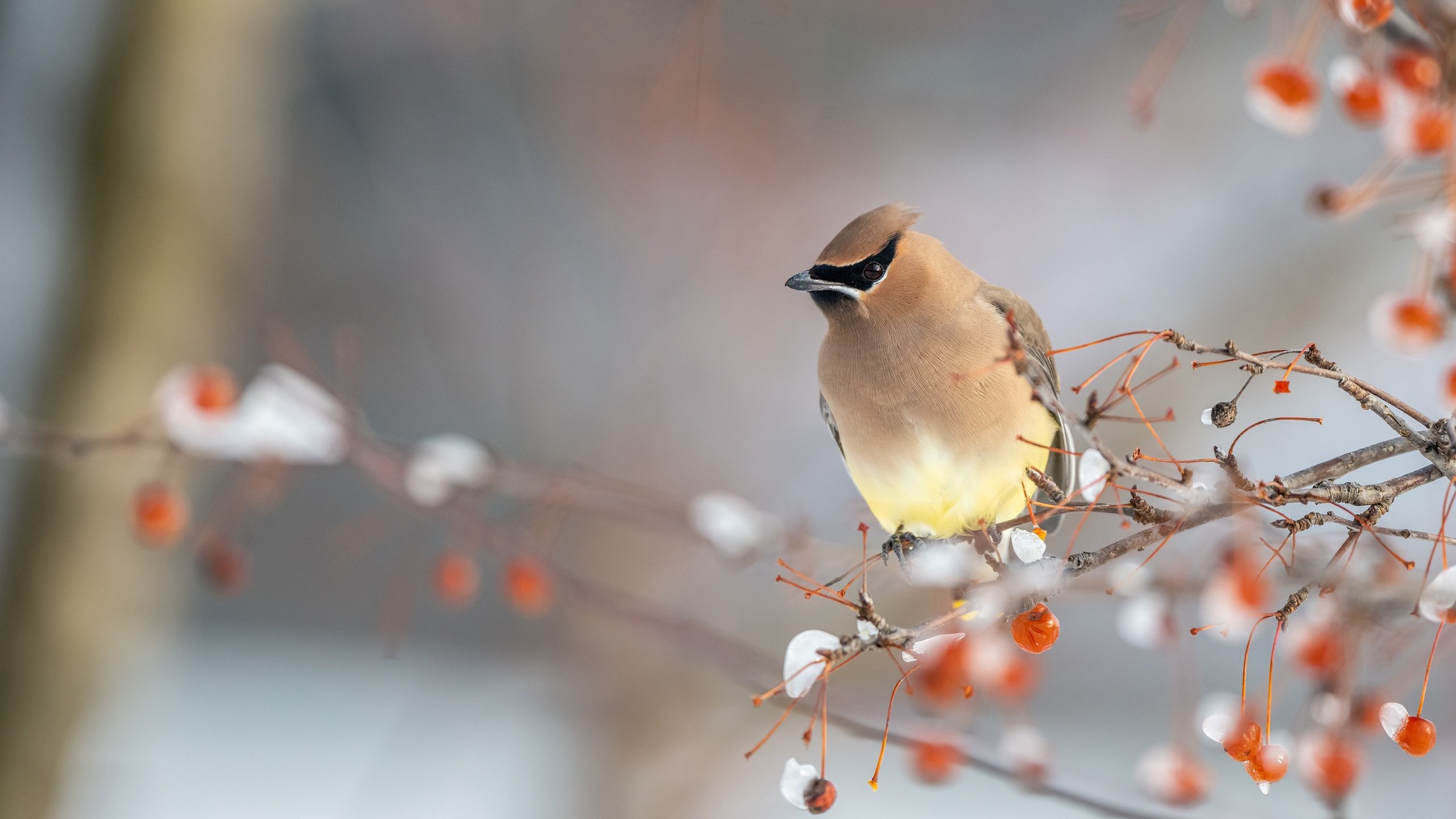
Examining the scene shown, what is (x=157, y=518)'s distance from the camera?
1.43 metres

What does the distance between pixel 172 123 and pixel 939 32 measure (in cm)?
228

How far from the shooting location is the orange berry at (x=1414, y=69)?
2.85 ft

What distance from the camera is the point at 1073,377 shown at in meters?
2.47

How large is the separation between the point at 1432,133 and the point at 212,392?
55.9 inches

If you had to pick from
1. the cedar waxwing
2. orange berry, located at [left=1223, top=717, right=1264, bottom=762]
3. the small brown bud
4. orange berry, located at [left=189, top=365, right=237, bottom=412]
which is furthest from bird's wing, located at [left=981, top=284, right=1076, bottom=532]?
orange berry, located at [left=189, top=365, right=237, bottom=412]

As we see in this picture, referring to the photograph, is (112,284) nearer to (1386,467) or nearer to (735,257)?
(735,257)

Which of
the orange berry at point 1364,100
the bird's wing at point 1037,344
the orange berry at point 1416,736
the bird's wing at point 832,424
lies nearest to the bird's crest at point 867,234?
the bird's wing at point 1037,344

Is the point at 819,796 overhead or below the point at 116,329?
below

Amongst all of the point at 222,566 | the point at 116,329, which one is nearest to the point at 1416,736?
the point at 222,566

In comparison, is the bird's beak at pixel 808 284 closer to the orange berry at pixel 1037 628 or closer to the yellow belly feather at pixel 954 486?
the yellow belly feather at pixel 954 486

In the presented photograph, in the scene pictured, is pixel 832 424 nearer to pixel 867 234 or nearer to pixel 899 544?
pixel 899 544

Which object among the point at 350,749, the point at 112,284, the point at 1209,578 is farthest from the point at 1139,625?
the point at 350,749

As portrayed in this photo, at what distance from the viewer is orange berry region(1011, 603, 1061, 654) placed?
69cm

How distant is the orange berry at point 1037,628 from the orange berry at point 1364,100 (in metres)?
0.53
